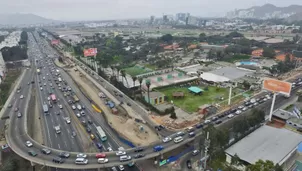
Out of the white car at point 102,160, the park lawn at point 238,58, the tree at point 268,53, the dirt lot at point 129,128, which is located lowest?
the dirt lot at point 129,128

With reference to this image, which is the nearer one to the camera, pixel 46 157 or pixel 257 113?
pixel 46 157

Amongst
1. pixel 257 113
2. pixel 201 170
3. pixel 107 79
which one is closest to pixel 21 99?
pixel 107 79

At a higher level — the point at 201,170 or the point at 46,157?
the point at 46,157

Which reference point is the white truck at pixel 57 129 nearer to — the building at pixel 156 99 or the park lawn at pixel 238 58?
the building at pixel 156 99

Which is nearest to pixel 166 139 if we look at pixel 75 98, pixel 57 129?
pixel 57 129

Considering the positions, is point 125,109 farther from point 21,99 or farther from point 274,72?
point 274,72

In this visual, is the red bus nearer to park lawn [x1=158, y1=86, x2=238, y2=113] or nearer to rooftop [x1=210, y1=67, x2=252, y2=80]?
park lawn [x1=158, y1=86, x2=238, y2=113]

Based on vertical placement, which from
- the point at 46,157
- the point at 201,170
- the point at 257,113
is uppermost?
the point at 257,113

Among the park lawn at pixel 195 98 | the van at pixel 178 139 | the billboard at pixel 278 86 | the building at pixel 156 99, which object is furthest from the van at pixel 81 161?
the billboard at pixel 278 86
